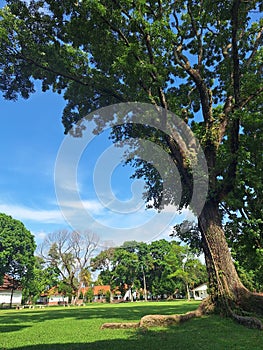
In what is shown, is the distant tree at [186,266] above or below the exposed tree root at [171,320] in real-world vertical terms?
above

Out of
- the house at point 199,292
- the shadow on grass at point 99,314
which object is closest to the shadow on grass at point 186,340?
the shadow on grass at point 99,314

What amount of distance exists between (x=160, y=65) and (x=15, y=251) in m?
32.7

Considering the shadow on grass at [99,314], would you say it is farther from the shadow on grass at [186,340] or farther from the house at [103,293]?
the house at [103,293]

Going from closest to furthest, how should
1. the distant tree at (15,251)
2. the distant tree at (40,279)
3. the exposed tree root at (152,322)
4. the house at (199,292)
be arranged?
the exposed tree root at (152,322)
the distant tree at (15,251)
the distant tree at (40,279)
the house at (199,292)

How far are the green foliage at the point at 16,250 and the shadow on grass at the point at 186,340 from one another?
31.2 m

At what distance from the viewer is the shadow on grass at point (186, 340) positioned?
17.3 feet

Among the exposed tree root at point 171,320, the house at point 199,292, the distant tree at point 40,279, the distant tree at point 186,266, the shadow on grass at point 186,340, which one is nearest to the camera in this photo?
the shadow on grass at point 186,340

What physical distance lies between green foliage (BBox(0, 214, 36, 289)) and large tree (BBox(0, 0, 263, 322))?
27.4m

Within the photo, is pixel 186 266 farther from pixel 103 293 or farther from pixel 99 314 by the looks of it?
pixel 99 314

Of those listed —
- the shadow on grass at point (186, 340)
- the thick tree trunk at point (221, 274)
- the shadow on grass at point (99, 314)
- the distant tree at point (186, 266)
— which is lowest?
the shadow on grass at point (186, 340)

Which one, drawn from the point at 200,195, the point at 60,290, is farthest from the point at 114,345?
the point at 60,290

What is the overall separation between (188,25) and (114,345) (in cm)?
1158

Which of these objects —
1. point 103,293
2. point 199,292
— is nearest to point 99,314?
point 199,292

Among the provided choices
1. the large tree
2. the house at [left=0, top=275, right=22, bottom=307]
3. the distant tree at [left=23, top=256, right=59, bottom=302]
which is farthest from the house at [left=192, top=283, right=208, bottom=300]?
the large tree
